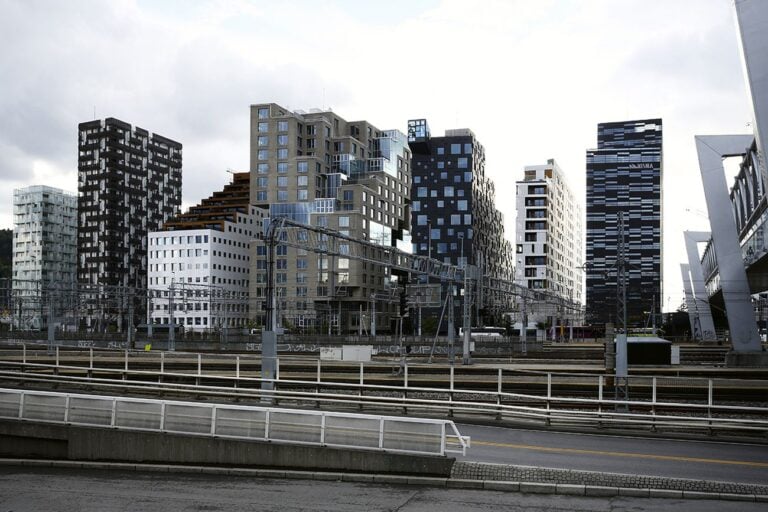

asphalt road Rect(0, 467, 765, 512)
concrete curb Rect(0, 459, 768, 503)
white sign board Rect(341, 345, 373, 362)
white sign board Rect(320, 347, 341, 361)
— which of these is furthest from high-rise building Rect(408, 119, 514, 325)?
asphalt road Rect(0, 467, 765, 512)

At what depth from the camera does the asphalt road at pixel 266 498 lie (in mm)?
14023

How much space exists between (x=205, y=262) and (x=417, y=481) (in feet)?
412

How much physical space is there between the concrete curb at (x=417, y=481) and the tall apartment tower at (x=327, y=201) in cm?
9065

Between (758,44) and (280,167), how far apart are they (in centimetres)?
10752

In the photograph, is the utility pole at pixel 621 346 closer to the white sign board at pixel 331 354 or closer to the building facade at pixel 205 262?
the white sign board at pixel 331 354

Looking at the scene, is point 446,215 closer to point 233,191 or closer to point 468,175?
point 468,175

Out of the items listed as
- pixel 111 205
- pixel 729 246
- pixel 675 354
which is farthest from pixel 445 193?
pixel 675 354

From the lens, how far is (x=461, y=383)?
37125 mm

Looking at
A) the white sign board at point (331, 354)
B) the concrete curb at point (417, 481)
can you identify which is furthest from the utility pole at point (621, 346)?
the white sign board at point (331, 354)

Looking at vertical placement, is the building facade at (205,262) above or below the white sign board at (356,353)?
above

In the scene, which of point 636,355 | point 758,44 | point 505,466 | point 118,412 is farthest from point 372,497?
point 636,355

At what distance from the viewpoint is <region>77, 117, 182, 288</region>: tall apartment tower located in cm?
17800

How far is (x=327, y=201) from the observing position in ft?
404

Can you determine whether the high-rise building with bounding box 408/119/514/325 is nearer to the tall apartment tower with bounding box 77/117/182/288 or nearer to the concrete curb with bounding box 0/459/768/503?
the tall apartment tower with bounding box 77/117/182/288
